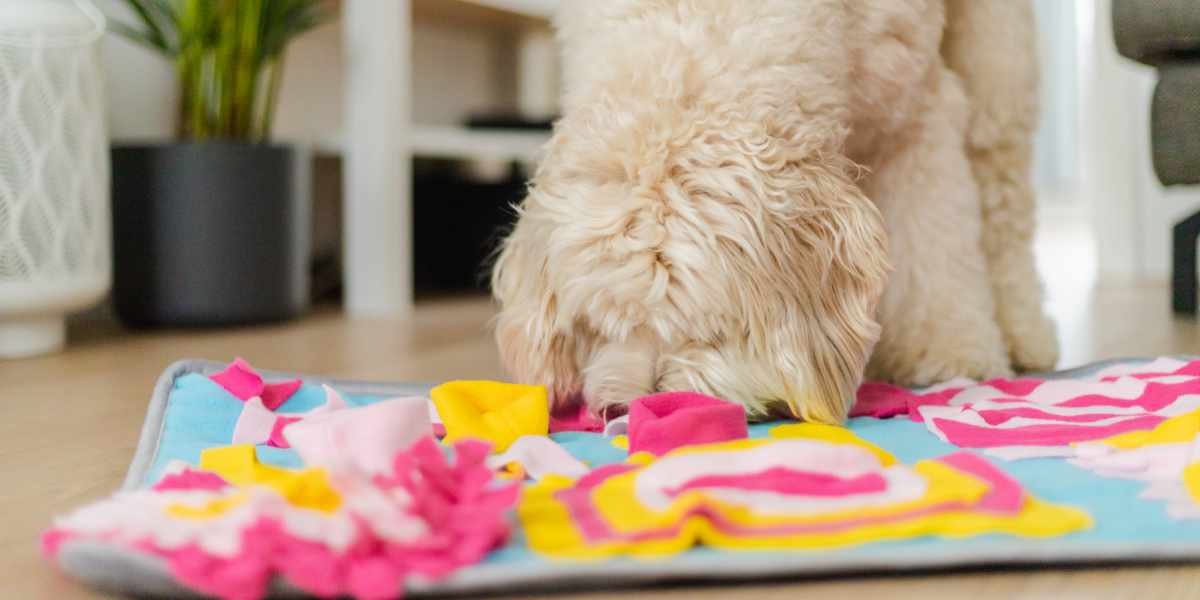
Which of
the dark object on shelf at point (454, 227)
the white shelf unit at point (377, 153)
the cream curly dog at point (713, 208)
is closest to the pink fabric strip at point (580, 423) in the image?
the cream curly dog at point (713, 208)

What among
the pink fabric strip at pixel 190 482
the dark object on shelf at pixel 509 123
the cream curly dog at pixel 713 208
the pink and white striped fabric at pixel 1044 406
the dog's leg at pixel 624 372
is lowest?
the pink and white striped fabric at pixel 1044 406

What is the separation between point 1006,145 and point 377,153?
140 centimetres

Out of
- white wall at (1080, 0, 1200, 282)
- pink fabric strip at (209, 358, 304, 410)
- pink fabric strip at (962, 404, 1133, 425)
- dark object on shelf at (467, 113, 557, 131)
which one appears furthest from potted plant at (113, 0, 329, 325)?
white wall at (1080, 0, 1200, 282)

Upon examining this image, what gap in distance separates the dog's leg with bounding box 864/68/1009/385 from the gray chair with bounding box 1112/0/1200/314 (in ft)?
2.15

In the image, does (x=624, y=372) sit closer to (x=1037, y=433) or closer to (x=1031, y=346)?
(x=1037, y=433)

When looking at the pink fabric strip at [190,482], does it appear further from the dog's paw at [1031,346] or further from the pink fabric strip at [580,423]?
the dog's paw at [1031,346]

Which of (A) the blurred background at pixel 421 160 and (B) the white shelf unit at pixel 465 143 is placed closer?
(A) the blurred background at pixel 421 160

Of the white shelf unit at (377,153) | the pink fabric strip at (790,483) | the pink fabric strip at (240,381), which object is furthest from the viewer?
the white shelf unit at (377,153)

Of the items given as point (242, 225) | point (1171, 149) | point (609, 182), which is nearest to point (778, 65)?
point (609, 182)

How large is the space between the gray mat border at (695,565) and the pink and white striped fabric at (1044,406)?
0.72 feet

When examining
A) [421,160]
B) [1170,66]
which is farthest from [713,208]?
[421,160]

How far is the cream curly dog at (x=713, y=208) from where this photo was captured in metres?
0.99

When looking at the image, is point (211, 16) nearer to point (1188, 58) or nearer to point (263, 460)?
point (263, 460)

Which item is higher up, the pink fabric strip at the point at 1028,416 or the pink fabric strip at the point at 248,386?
the pink fabric strip at the point at 248,386
